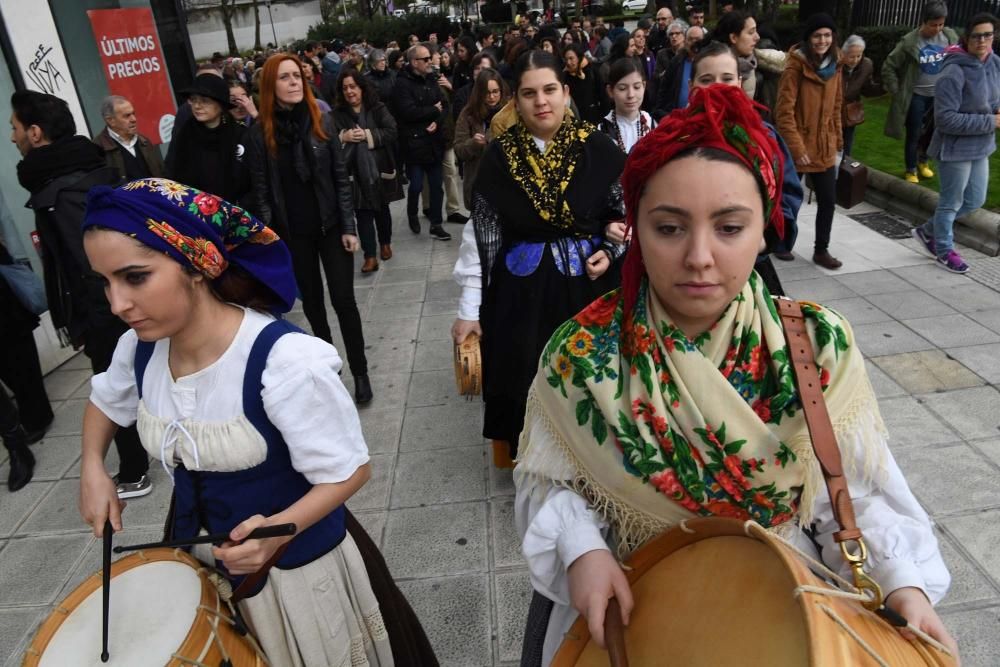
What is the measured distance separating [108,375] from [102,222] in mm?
523

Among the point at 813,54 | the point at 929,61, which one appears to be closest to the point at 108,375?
the point at 813,54

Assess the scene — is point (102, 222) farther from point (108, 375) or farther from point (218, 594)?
point (218, 594)

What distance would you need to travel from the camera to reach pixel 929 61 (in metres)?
7.45

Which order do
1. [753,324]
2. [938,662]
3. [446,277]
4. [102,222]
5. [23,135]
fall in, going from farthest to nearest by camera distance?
[446,277] < [23,135] < [102,222] < [753,324] < [938,662]

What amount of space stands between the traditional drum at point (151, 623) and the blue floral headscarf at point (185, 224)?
2.33 feet

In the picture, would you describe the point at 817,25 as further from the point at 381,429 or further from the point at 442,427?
the point at 381,429

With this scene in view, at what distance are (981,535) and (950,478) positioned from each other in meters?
0.41

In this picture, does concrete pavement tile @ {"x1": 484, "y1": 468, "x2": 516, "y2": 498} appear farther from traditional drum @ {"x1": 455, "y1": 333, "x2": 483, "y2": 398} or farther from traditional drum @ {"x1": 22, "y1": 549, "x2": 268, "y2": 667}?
traditional drum @ {"x1": 22, "y1": 549, "x2": 268, "y2": 667}

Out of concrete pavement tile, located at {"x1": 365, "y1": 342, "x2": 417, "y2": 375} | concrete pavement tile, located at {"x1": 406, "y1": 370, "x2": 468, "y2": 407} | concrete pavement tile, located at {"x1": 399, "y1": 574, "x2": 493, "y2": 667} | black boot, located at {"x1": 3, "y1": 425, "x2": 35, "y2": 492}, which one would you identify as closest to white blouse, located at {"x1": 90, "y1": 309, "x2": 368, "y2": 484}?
concrete pavement tile, located at {"x1": 399, "y1": 574, "x2": 493, "y2": 667}

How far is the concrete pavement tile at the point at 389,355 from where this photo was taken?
5.03 meters

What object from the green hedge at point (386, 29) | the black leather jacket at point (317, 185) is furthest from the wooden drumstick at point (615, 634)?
the green hedge at point (386, 29)

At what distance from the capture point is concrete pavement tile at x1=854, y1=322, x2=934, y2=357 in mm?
4551

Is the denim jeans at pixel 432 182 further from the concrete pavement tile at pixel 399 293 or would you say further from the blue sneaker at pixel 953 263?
the blue sneaker at pixel 953 263

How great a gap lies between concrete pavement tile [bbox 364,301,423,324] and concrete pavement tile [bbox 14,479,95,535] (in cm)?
246
